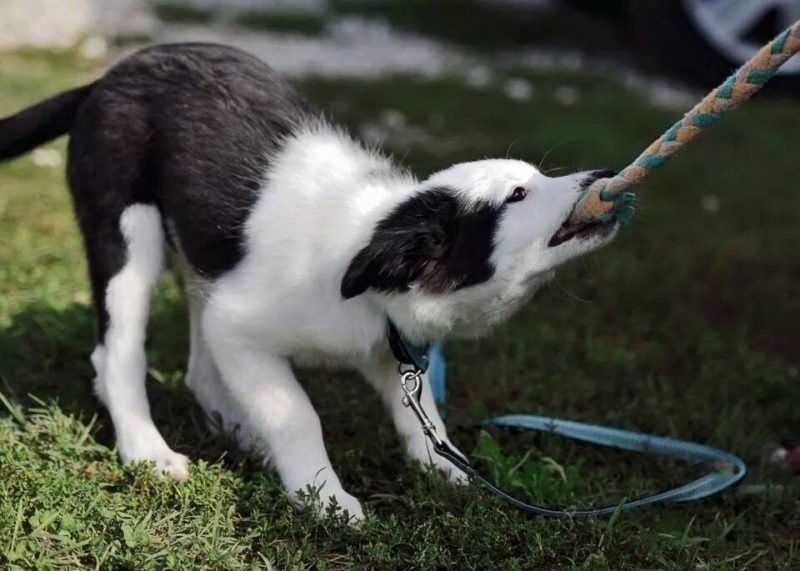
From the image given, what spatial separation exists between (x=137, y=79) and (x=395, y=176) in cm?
82

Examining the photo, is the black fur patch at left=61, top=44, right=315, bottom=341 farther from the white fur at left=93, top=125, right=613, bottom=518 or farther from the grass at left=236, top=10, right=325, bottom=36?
the grass at left=236, top=10, right=325, bottom=36

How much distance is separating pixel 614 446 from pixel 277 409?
1012 mm

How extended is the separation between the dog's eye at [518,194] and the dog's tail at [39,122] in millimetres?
1392

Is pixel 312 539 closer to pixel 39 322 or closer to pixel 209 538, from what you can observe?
pixel 209 538

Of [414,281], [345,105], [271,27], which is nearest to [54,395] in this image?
[414,281]

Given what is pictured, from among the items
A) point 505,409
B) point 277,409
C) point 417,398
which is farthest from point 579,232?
point 505,409

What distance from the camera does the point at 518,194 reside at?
97.5 inches

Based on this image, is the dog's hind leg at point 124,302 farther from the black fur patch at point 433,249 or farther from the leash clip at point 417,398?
the black fur patch at point 433,249


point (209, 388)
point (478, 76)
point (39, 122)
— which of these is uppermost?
point (39, 122)

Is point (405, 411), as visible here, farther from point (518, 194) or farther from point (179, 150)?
point (179, 150)

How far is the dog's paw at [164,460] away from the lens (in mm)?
2668

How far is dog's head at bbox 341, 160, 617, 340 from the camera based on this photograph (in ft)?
7.98

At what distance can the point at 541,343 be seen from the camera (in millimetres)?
3725

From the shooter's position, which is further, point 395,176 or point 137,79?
point 137,79
